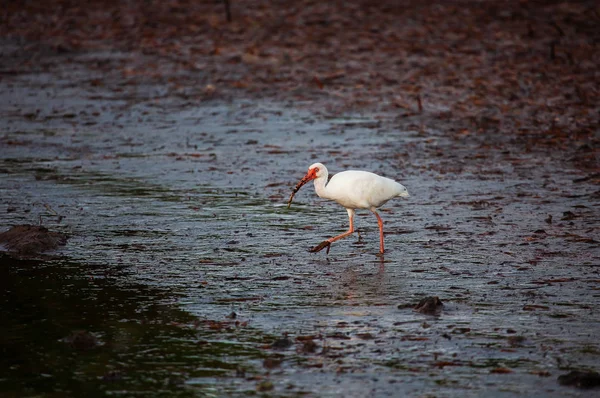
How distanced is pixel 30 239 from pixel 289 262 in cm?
263

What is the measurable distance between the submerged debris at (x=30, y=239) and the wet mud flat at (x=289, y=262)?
127 mm

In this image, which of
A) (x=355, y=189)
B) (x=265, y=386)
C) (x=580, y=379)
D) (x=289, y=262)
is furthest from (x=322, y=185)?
(x=580, y=379)

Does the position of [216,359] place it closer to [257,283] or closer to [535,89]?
[257,283]

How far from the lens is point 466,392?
263 inches

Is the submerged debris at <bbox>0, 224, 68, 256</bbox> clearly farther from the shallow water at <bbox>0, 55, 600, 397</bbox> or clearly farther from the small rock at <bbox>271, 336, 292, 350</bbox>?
the small rock at <bbox>271, 336, 292, 350</bbox>

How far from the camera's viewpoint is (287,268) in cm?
986

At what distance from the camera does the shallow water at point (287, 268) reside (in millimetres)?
7172

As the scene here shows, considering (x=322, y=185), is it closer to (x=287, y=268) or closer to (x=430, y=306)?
Answer: (x=287, y=268)

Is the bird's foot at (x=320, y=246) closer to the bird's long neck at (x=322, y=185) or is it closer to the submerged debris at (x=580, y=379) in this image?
the bird's long neck at (x=322, y=185)

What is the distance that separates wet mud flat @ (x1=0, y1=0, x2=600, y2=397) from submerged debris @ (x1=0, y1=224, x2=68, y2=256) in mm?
127

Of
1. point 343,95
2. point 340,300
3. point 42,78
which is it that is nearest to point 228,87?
point 343,95

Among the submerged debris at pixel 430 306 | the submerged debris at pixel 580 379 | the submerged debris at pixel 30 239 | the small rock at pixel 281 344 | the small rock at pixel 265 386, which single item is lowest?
the small rock at pixel 265 386

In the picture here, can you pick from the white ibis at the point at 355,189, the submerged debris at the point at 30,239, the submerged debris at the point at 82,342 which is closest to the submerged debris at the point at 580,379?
the submerged debris at the point at 82,342

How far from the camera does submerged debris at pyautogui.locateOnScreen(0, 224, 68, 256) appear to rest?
10477 mm
